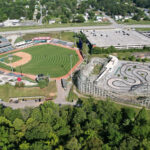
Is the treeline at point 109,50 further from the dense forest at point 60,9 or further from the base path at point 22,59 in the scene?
the dense forest at point 60,9

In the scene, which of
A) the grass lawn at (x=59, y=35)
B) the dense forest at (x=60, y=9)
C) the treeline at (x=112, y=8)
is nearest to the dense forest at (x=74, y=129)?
the grass lawn at (x=59, y=35)

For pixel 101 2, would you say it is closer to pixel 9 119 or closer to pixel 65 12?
pixel 65 12

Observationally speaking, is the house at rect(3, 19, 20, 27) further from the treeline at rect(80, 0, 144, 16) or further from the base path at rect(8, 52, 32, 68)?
the treeline at rect(80, 0, 144, 16)

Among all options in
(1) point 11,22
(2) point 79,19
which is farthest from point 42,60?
(1) point 11,22

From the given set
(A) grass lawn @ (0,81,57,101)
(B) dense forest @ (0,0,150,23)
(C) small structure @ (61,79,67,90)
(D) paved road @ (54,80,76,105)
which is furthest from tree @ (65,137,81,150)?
(B) dense forest @ (0,0,150,23)

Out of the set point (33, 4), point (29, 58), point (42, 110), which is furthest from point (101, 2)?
point (42, 110)

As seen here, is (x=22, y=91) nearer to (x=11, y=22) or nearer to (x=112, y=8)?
(x=11, y=22)
